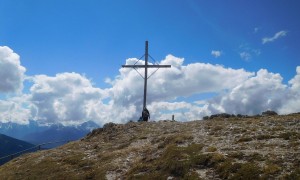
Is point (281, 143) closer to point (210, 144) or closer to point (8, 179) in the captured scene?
point (210, 144)

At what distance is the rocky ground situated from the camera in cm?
2684

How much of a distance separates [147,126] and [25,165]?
18435 millimetres

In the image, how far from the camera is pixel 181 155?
32625 millimetres

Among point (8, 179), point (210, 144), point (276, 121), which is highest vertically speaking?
point (276, 121)

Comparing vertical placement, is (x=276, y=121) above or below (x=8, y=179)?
above

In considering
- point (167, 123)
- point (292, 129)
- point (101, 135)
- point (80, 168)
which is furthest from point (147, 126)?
point (292, 129)

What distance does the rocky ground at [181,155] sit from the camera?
1057 inches

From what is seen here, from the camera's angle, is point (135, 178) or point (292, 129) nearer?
point (135, 178)

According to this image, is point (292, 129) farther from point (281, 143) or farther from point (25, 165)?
point (25, 165)

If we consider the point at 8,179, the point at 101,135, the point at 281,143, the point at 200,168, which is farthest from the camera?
the point at 101,135

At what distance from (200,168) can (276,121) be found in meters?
17.0

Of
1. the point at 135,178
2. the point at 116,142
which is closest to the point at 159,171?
the point at 135,178

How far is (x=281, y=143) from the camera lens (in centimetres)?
3178

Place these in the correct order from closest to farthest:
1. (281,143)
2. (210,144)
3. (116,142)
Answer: (281,143), (210,144), (116,142)
